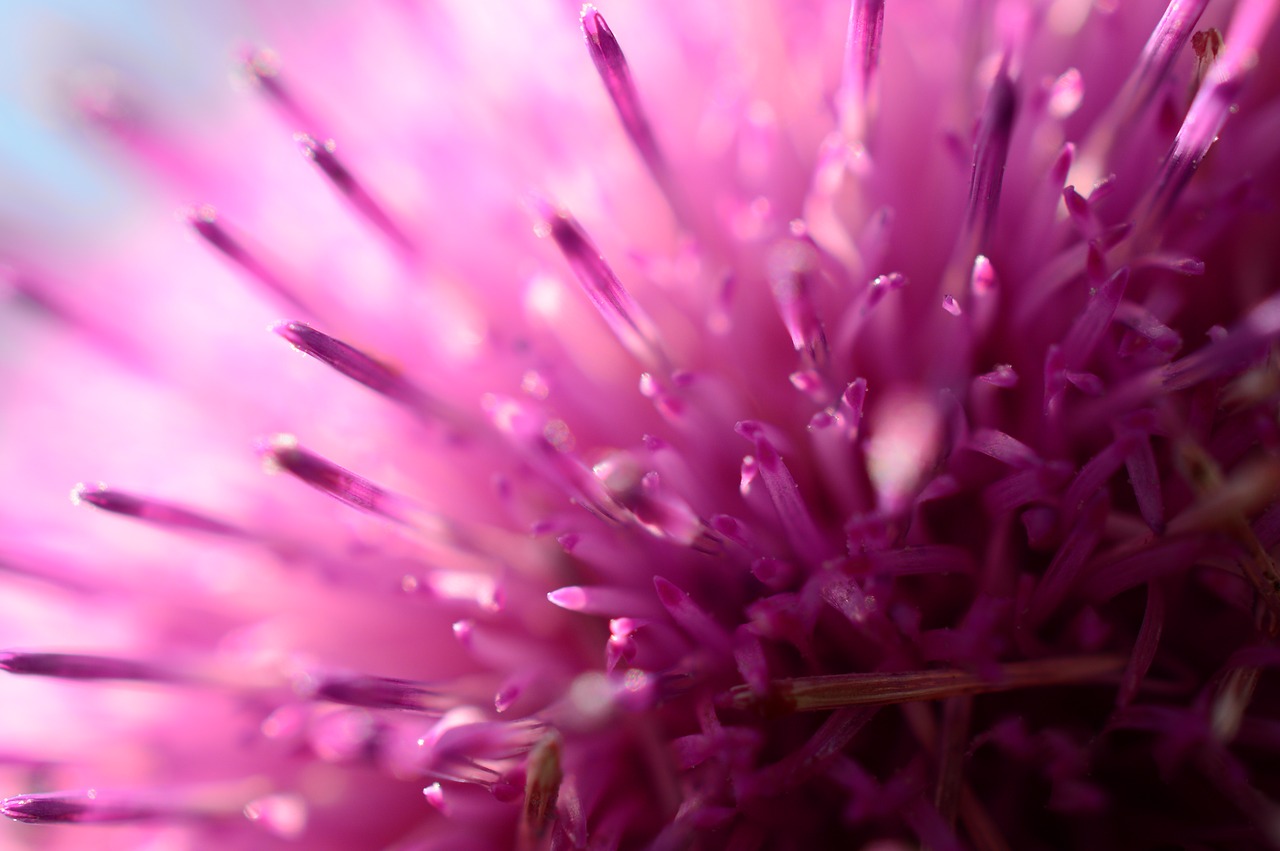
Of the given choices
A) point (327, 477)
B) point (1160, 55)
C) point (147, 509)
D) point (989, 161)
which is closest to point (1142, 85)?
point (1160, 55)

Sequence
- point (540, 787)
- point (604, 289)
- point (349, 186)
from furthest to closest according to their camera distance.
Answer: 1. point (349, 186)
2. point (604, 289)
3. point (540, 787)

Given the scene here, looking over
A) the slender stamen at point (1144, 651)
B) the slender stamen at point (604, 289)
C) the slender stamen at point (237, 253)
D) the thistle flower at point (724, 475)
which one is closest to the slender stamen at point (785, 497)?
the thistle flower at point (724, 475)

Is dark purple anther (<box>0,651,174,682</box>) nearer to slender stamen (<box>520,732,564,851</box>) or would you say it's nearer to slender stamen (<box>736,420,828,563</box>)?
slender stamen (<box>520,732,564,851</box>)

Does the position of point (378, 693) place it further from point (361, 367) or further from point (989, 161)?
point (989, 161)

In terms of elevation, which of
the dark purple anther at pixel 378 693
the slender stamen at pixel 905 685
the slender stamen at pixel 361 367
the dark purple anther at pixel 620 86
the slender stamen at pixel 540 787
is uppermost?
the dark purple anther at pixel 620 86

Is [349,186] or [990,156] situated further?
[349,186]

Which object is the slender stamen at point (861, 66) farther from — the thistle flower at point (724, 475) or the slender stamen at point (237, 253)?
the slender stamen at point (237, 253)

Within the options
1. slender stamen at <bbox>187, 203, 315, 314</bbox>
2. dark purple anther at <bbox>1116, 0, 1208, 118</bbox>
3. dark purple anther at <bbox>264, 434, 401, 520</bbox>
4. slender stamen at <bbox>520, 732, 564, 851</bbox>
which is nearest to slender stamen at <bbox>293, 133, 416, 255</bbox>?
slender stamen at <bbox>187, 203, 315, 314</bbox>
